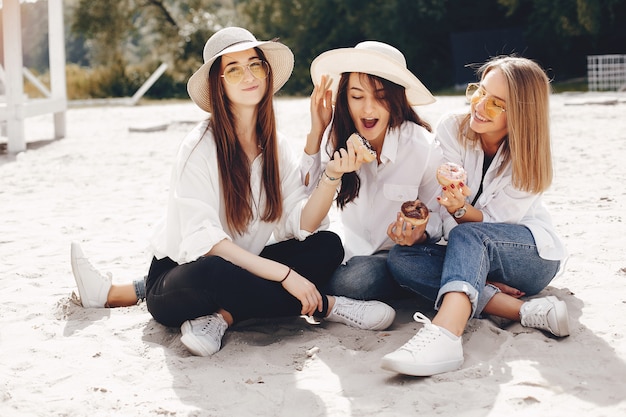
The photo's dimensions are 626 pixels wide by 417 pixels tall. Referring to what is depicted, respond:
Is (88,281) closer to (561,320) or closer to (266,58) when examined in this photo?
(266,58)

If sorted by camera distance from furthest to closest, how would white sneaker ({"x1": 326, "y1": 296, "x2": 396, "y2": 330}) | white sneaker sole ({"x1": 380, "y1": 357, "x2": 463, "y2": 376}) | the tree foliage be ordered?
the tree foliage < white sneaker ({"x1": 326, "y1": 296, "x2": 396, "y2": 330}) < white sneaker sole ({"x1": 380, "y1": 357, "x2": 463, "y2": 376})

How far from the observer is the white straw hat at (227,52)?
312 cm

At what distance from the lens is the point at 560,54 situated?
814 inches

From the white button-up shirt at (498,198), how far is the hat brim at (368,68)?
8.5 inches

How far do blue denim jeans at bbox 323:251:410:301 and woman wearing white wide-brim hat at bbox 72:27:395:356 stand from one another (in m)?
0.06

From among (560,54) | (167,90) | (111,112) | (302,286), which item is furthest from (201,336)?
(167,90)

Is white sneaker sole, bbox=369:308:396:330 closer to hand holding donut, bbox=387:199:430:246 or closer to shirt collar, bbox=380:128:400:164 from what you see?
hand holding donut, bbox=387:199:430:246

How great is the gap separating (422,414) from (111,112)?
1381 centimetres

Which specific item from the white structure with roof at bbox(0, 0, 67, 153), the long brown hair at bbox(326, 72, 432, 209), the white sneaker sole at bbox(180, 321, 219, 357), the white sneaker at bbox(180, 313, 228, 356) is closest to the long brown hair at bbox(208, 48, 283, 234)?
the long brown hair at bbox(326, 72, 432, 209)

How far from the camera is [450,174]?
3043mm

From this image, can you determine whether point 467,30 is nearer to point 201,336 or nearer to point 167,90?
point 167,90

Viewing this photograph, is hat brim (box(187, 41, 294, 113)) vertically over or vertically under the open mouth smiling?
over

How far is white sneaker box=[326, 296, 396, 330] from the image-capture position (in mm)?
3199

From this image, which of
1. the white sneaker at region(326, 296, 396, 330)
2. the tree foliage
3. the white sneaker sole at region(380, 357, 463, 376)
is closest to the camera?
the white sneaker sole at region(380, 357, 463, 376)
